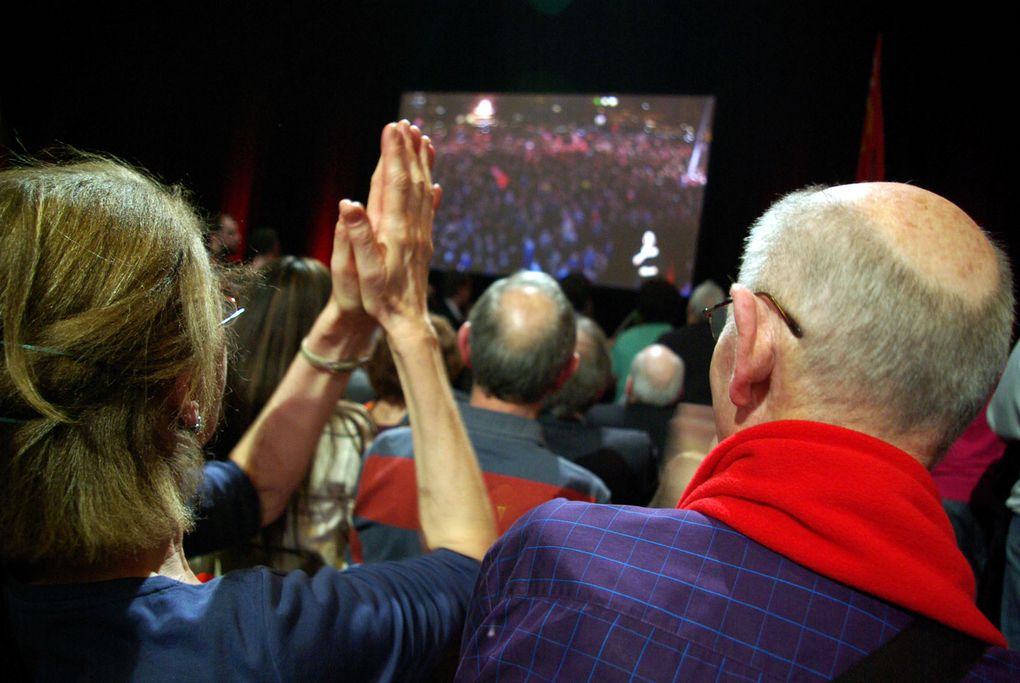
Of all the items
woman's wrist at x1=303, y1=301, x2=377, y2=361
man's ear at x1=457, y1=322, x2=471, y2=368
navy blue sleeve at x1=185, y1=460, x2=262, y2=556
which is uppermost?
woman's wrist at x1=303, y1=301, x2=377, y2=361

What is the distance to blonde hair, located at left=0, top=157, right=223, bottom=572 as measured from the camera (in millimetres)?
744

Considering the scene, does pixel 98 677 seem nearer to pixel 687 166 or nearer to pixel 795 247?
pixel 795 247

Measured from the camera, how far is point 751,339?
2.70 ft

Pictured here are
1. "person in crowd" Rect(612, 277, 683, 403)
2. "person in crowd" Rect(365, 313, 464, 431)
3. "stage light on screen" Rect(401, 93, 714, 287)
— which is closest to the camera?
"person in crowd" Rect(365, 313, 464, 431)

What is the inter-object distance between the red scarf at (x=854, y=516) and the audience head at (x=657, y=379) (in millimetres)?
1836

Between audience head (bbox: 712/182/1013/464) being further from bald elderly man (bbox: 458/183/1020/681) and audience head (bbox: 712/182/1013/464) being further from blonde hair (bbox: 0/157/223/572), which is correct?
blonde hair (bbox: 0/157/223/572)

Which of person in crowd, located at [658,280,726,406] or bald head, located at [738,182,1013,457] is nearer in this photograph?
bald head, located at [738,182,1013,457]

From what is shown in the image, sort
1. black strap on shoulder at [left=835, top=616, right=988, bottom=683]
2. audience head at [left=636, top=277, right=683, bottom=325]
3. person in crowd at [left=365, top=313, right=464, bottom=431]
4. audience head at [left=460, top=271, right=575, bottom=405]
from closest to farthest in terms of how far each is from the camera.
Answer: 1. black strap on shoulder at [left=835, top=616, right=988, bottom=683]
2. audience head at [left=460, top=271, right=575, bottom=405]
3. person in crowd at [left=365, top=313, right=464, bottom=431]
4. audience head at [left=636, top=277, right=683, bottom=325]

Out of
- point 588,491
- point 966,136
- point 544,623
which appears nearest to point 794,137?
point 966,136

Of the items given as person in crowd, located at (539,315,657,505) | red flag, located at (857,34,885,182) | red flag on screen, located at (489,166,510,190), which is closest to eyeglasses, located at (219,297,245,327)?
person in crowd, located at (539,315,657,505)

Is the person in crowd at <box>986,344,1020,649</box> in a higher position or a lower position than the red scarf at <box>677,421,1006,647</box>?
lower

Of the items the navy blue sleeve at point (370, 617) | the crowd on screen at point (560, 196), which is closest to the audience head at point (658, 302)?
the crowd on screen at point (560, 196)

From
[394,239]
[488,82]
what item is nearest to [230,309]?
[394,239]

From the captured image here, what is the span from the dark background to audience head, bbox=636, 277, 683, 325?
1.38m
